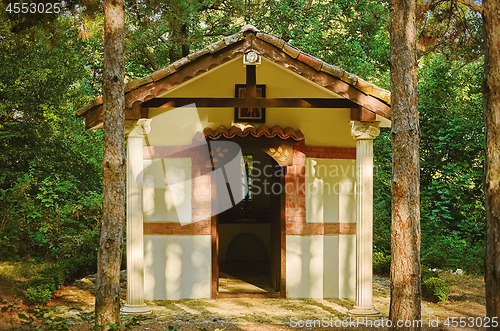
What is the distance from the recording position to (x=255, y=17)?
15906 mm

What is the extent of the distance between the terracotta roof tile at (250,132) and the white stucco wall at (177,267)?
176 centimetres

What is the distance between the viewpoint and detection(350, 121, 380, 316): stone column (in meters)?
8.06

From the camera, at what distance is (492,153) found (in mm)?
4566

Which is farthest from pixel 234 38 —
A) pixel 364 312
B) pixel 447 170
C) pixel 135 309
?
pixel 447 170

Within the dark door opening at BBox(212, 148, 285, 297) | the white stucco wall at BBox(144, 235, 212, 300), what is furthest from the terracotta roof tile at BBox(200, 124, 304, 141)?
the dark door opening at BBox(212, 148, 285, 297)

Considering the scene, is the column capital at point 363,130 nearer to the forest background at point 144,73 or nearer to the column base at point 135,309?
the column base at point 135,309

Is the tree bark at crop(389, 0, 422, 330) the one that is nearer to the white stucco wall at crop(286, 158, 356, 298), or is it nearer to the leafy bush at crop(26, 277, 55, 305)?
the white stucco wall at crop(286, 158, 356, 298)

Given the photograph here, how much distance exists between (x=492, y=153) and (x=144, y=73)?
14037mm

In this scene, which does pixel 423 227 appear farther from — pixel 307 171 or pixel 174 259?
pixel 174 259

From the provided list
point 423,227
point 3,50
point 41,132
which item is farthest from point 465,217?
point 3,50

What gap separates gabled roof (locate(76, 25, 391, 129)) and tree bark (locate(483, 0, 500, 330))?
3.22 metres

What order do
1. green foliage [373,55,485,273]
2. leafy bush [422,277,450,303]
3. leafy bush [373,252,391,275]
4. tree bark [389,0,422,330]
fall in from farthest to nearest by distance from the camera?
green foliage [373,55,485,273] → leafy bush [373,252,391,275] → leafy bush [422,277,450,303] → tree bark [389,0,422,330]

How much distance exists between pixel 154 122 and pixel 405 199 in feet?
15.4

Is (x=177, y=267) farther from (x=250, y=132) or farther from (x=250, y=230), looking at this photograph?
(x=250, y=230)
